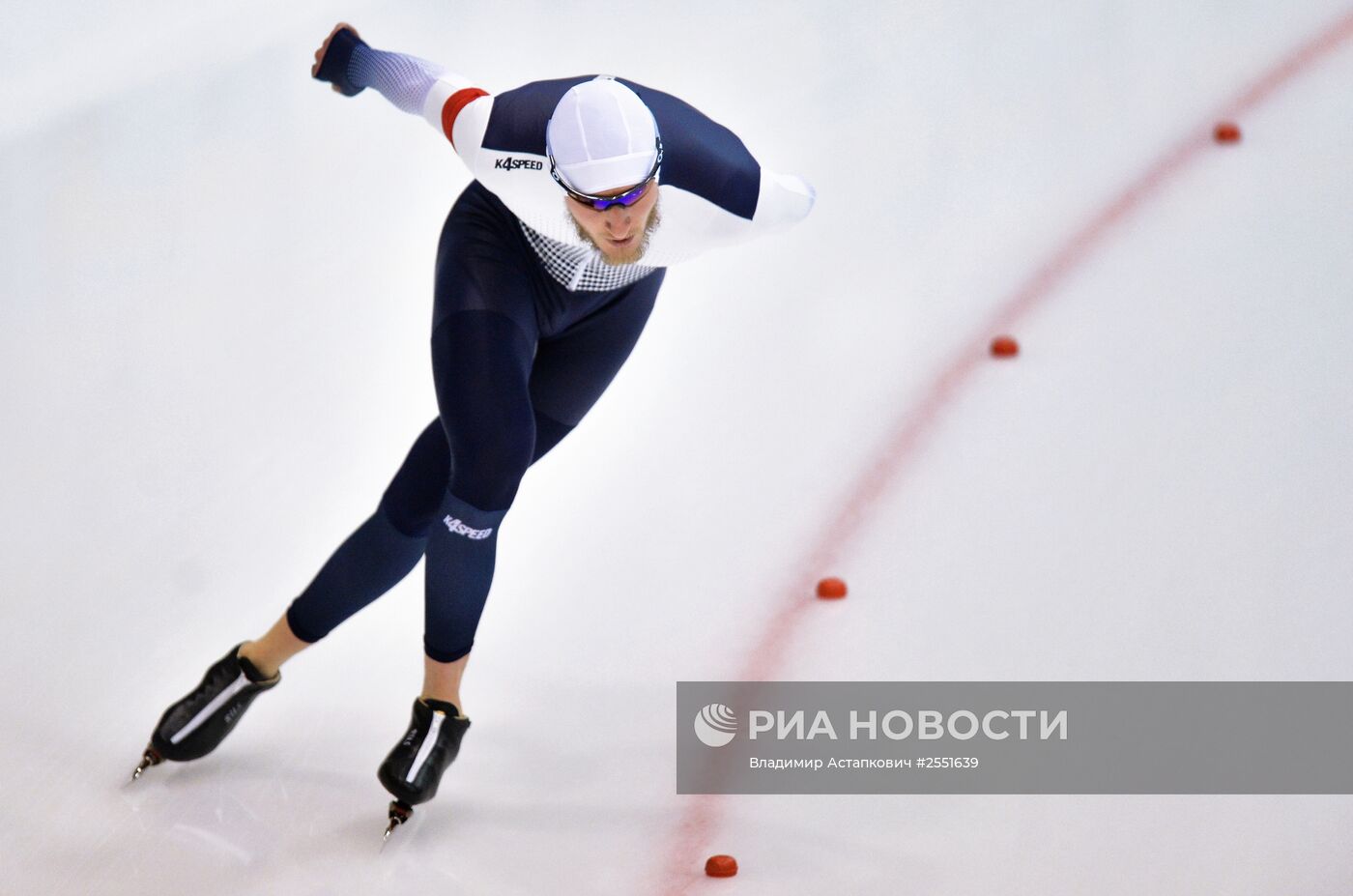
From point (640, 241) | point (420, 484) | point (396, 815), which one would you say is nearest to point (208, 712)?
point (396, 815)

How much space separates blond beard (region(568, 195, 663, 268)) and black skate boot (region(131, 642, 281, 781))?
91 centimetres

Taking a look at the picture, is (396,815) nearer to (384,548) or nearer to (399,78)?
(384,548)

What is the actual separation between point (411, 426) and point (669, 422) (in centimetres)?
56

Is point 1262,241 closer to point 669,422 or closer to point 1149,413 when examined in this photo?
point 1149,413

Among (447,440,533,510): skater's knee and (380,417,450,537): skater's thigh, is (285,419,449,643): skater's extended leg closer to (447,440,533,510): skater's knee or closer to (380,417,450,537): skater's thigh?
(380,417,450,537): skater's thigh

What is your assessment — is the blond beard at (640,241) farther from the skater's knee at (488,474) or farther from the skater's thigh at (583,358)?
the skater's knee at (488,474)

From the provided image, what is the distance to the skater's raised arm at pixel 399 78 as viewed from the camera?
2.37 m

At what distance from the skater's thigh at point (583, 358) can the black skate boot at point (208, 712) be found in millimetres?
658

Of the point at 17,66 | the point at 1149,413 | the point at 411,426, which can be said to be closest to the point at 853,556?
the point at 1149,413

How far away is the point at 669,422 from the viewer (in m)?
3.36

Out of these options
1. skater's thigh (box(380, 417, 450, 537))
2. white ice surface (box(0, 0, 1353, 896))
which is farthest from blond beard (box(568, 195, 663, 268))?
white ice surface (box(0, 0, 1353, 896))

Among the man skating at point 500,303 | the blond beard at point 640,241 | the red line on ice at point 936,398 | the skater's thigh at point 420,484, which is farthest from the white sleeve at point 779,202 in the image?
the red line on ice at point 936,398

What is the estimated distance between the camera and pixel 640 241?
226 cm

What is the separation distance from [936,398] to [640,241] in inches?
50.6
